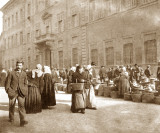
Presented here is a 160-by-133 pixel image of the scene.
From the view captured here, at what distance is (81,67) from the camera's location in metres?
8.59

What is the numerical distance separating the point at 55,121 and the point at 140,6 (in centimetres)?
1270

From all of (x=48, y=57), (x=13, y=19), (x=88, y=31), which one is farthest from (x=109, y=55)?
(x=13, y=19)

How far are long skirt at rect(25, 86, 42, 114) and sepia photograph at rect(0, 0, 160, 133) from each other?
16 mm

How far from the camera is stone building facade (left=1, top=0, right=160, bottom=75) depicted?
16844 millimetres

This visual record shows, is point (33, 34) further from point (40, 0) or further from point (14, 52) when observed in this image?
point (14, 52)

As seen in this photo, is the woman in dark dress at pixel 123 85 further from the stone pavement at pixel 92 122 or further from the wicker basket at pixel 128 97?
the stone pavement at pixel 92 122

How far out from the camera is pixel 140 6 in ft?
55.8

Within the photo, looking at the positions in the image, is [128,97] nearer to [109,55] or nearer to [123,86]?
[123,86]

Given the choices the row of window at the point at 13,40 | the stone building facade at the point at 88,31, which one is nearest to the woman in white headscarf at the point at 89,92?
the stone building facade at the point at 88,31

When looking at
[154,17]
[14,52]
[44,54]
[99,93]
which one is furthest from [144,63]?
[14,52]

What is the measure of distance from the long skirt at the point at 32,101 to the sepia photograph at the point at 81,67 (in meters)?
0.02

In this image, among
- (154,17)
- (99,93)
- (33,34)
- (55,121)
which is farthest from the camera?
(33,34)

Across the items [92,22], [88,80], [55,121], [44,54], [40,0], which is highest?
[40,0]

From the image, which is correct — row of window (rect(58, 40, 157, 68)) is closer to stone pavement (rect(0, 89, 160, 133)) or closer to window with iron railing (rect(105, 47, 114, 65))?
window with iron railing (rect(105, 47, 114, 65))
